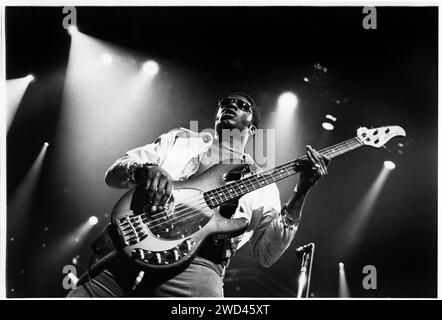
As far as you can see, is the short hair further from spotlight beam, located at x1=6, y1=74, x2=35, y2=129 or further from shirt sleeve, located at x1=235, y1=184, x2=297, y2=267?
spotlight beam, located at x1=6, y1=74, x2=35, y2=129

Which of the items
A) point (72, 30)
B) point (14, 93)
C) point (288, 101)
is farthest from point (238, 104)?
point (14, 93)

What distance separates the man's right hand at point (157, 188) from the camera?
2887mm

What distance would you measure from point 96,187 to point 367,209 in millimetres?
1773

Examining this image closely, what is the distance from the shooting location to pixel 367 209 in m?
3.31

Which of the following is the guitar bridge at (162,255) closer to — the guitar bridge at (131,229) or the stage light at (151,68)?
the guitar bridge at (131,229)

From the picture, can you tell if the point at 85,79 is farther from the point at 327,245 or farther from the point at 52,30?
the point at 327,245

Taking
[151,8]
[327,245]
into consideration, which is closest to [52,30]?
[151,8]

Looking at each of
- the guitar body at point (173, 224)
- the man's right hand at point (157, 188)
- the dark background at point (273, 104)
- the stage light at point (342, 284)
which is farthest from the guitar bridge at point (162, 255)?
the stage light at point (342, 284)

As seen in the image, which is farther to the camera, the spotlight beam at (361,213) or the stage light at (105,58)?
the stage light at (105,58)

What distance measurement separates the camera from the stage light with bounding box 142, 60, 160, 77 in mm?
3500

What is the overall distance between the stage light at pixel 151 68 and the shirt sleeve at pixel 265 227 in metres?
1.09
